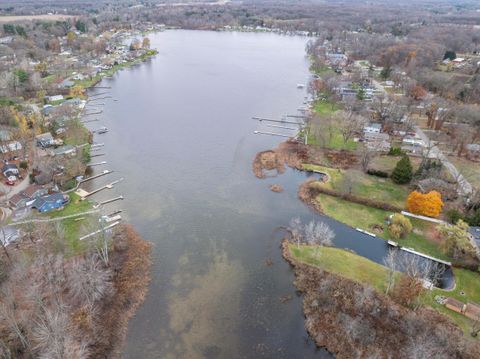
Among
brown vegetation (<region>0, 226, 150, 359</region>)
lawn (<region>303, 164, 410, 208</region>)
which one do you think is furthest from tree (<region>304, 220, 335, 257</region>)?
brown vegetation (<region>0, 226, 150, 359</region>)

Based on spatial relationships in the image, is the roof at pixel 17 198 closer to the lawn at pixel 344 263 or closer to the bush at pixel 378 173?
the lawn at pixel 344 263

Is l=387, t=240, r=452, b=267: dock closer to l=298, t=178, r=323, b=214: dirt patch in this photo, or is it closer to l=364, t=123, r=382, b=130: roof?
l=298, t=178, r=323, b=214: dirt patch

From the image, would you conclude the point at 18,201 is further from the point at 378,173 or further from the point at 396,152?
the point at 396,152

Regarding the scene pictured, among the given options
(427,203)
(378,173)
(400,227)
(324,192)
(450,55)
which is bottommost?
(324,192)

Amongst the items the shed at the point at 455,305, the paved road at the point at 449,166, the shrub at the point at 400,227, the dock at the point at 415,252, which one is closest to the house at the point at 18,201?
the dock at the point at 415,252

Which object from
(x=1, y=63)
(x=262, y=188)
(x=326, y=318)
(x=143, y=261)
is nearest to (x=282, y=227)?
(x=262, y=188)

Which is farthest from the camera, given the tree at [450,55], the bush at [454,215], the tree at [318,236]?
the tree at [450,55]

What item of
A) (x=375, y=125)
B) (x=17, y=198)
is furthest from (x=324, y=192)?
(x=17, y=198)
